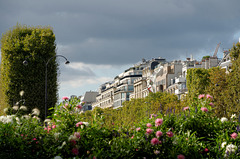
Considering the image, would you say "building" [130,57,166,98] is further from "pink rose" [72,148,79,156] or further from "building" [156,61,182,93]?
"pink rose" [72,148,79,156]

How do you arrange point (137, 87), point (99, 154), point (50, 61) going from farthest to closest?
point (137, 87) < point (50, 61) < point (99, 154)

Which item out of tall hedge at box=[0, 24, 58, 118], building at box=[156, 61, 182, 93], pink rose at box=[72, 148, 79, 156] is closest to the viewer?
pink rose at box=[72, 148, 79, 156]

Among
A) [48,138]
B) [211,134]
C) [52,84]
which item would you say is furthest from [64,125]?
[52,84]

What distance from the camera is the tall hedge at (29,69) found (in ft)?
105

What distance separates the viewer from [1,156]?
9.23m

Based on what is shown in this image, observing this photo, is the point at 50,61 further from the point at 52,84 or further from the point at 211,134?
the point at 211,134

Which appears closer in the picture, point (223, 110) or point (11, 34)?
point (11, 34)

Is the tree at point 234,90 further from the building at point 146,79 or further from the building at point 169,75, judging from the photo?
the building at point 146,79

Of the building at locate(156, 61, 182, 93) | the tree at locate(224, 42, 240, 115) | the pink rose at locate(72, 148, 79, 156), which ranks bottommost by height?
the pink rose at locate(72, 148, 79, 156)

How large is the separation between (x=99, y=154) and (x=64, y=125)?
178 cm

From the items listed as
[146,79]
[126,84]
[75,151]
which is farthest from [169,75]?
[75,151]

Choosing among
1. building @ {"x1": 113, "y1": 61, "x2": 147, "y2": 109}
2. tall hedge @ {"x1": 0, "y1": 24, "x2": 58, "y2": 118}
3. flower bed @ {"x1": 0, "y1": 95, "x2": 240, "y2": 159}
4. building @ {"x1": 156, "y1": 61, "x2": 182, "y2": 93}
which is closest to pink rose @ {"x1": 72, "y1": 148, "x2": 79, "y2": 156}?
flower bed @ {"x1": 0, "y1": 95, "x2": 240, "y2": 159}

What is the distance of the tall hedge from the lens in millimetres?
31891

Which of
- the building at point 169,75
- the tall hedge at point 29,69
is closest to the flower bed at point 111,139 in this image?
the tall hedge at point 29,69
